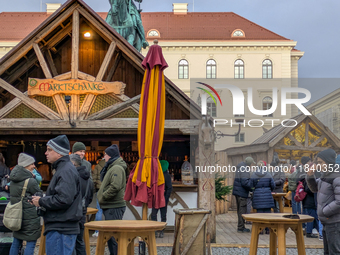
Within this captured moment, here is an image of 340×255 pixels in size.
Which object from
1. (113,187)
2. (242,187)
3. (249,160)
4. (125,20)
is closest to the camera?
(113,187)

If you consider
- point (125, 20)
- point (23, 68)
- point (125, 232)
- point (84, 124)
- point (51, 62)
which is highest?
point (125, 20)

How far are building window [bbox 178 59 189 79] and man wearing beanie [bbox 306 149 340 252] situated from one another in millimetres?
33783

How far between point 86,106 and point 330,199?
220 inches

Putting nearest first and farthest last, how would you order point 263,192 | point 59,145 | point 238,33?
point 59,145 < point 263,192 < point 238,33

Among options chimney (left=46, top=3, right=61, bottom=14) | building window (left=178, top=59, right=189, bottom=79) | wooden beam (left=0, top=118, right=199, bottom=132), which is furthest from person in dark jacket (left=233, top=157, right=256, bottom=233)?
chimney (left=46, top=3, right=61, bottom=14)

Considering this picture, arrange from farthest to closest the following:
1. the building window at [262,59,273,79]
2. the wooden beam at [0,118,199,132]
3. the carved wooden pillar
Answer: the building window at [262,59,273,79]
the wooden beam at [0,118,199,132]
the carved wooden pillar

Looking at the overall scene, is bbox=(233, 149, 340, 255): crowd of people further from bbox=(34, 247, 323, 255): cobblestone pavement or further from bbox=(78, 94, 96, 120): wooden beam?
bbox=(78, 94, 96, 120): wooden beam

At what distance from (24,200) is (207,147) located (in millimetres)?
4356

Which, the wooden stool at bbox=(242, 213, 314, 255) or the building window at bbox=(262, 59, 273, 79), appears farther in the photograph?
the building window at bbox=(262, 59, 273, 79)

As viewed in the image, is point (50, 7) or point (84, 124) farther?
point (50, 7)

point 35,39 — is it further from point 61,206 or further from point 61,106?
point 61,206

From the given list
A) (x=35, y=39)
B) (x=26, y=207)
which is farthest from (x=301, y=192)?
(x=35, y=39)

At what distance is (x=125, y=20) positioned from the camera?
1467 cm

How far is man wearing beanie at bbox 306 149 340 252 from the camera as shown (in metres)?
5.58
